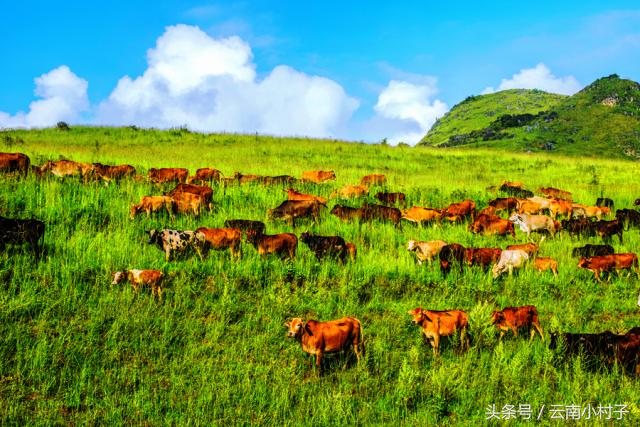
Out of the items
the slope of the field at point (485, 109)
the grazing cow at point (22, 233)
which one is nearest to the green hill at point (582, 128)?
the slope of the field at point (485, 109)

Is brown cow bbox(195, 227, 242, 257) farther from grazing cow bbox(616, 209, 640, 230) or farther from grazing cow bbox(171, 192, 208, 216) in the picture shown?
grazing cow bbox(616, 209, 640, 230)

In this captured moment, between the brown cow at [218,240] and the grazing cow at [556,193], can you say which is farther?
the grazing cow at [556,193]

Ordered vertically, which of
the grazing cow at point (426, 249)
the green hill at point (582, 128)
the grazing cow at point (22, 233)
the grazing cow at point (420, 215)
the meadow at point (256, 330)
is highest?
the green hill at point (582, 128)

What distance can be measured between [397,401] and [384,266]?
4568 mm

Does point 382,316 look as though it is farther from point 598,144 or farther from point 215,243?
point 598,144

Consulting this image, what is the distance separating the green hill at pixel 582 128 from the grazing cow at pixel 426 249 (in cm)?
9301

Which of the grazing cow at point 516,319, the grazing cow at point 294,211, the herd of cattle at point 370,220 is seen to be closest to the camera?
the herd of cattle at point 370,220

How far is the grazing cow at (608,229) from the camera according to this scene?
14.4 meters

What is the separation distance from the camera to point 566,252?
A: 1298cm

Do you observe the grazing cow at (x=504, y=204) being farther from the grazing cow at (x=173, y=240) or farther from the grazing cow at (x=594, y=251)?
the grazing cow at (x=173, y=240)

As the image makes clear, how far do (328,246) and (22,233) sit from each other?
6064 millimetres

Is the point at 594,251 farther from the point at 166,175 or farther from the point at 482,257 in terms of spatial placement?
the point at 166,175

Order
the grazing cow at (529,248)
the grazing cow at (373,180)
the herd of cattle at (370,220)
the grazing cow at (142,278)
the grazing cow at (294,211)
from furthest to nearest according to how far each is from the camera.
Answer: the grazing cow at (373,180) < the grazing cow at (294,211) < the grazing cow at (529,248) < the grazing cow at (142,278) < the herd of cattle at (370,220)

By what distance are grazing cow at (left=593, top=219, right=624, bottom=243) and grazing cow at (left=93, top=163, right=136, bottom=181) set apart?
15180mm
